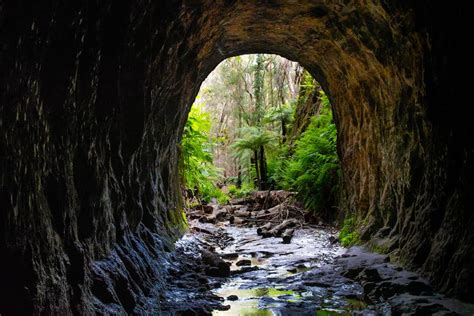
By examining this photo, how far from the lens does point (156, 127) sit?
27.1 feet

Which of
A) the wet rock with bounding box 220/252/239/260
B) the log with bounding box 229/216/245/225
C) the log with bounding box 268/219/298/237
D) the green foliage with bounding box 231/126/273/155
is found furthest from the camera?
the green foliage with bounding box 231/126/273/155

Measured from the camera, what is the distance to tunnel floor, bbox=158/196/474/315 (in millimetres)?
5414

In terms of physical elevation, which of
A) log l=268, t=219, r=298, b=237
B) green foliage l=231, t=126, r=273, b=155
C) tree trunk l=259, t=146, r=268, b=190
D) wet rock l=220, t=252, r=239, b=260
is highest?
green foliage l=231, t=126, r=273, b=155

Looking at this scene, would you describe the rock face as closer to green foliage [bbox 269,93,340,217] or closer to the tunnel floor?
the tunnel floor

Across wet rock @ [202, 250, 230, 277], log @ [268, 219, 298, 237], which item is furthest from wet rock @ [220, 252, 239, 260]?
log @ [268, 219, 298, 237]

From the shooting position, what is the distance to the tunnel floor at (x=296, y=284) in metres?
5.41

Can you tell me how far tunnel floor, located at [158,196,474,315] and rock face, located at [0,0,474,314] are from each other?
39 centimetres

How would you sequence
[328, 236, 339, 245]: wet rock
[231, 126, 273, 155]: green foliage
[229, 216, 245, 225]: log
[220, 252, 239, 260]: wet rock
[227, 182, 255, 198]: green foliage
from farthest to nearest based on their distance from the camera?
[227, 182, 255, 198]: green foliage
[231, 126, 273, 155]: green foliage
[229, 216, 245, 225]: log
[328, 236, 339, 245]: wet rock
[220, 252, 239, 260]: wet rock

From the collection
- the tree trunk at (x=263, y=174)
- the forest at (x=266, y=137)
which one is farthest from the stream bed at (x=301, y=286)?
the tree trunk at (x=263, y=174)

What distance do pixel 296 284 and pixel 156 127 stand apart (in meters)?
3.69

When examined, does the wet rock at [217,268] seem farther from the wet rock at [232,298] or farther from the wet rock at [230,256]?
the wet rock at [230,256]

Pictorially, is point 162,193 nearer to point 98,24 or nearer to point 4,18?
point 98,24

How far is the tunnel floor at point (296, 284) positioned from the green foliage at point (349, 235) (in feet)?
0.65

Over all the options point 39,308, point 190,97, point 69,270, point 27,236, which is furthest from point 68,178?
point 190,97
